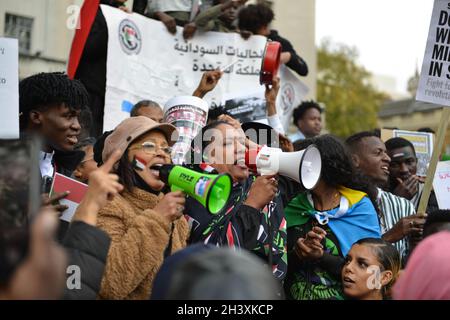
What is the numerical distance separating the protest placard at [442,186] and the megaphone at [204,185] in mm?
2690

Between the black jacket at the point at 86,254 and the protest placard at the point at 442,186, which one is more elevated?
the black jacket at the point at 86,254

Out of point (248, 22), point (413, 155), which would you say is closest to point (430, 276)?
point (413, 155)

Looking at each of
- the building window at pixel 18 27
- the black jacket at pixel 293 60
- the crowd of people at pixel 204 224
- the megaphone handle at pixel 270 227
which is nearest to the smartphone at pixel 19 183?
the crowd of people at pixel 204 224

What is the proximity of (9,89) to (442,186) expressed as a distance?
322 cm

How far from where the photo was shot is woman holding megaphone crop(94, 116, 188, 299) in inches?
124

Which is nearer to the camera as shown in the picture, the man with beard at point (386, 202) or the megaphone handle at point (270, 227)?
the megaphone handle at point (270, 227)

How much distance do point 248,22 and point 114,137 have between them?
12.6 ft

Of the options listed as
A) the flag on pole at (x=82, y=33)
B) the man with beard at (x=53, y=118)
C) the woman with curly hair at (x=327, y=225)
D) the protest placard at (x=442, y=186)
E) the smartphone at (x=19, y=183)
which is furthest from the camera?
the flag on pole at (x=82, y=33)

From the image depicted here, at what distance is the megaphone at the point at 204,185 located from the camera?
3.24 meters

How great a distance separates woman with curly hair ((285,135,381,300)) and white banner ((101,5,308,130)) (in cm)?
184

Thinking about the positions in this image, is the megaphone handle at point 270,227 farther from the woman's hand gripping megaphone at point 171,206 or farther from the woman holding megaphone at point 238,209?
the woman's hand gripping megaphone at point 171,206

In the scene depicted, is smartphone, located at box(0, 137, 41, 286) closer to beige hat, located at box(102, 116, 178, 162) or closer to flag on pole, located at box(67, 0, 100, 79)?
beige hat, located at box(102, 116, 178, 162)

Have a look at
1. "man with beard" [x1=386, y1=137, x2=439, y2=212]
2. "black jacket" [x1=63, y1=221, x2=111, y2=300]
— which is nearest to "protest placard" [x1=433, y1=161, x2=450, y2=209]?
"man with beard" [x1=386, y1=137, x2=439, y2=212]

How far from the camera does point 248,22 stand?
291 inches
